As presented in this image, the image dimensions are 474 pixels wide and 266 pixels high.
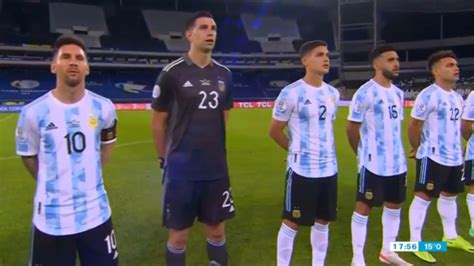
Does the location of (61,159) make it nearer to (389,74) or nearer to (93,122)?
(93,122)

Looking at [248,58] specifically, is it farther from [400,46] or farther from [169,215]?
[169,215]

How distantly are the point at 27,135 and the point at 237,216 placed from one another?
14.2 feet

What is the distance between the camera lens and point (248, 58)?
47281 mm

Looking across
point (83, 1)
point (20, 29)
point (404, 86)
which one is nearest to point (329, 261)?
point (404, 86)

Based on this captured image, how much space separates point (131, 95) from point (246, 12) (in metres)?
15.6

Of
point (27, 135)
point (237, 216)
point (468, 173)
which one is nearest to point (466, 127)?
point (468, 173)

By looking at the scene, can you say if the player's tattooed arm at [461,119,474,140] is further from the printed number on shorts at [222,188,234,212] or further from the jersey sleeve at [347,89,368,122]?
the printed number on shorts at [222,188,234,212]

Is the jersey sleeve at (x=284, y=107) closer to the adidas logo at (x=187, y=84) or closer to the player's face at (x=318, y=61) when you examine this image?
the player's face at (x=318, y=61)

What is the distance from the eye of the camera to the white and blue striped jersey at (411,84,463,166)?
4934 mm

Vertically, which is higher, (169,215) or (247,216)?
(169,215)

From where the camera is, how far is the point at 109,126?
3109 millimetres

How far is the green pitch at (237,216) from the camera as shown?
5102mm

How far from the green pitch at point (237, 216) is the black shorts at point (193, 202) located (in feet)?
4.33

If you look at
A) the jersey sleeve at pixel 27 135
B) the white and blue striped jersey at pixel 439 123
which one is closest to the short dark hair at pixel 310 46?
the white and blue striped jersey at pixel 439 123
